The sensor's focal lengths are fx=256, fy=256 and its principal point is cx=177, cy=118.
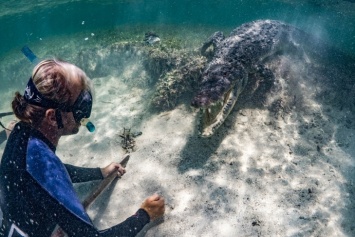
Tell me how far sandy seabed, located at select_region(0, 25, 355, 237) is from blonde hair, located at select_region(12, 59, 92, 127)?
2395mm

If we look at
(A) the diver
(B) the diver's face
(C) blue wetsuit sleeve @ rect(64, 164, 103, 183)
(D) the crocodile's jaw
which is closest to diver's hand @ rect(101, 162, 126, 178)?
(C) blue wetsuit sleeve @ rect(64, 164, 103, 183)

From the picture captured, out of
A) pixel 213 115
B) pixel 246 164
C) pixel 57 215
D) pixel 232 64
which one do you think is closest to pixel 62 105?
pixel 57 215

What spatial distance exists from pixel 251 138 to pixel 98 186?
3.10 metres

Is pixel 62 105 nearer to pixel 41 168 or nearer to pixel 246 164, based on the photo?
pixel 41 168

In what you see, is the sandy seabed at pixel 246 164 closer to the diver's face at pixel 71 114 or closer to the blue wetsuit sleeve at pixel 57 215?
the blue wetsuit sleeve at pixel 57 215

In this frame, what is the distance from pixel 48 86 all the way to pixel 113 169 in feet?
8.52

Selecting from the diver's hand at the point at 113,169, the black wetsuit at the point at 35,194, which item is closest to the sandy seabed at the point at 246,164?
the diver's hand at the point at 113,169

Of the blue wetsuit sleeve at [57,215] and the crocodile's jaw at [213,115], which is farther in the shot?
the crocodile's jaw at [213,115]

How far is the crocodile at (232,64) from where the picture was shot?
16.3ft

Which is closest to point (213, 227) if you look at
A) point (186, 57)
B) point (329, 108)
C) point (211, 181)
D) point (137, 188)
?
point (211, 181)

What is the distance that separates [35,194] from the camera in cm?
235

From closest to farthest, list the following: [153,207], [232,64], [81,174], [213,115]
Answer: [153,207] → [81,174] → [213,115] → [232,64]

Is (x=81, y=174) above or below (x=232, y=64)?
below

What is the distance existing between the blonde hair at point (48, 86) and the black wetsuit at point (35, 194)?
189 mm
